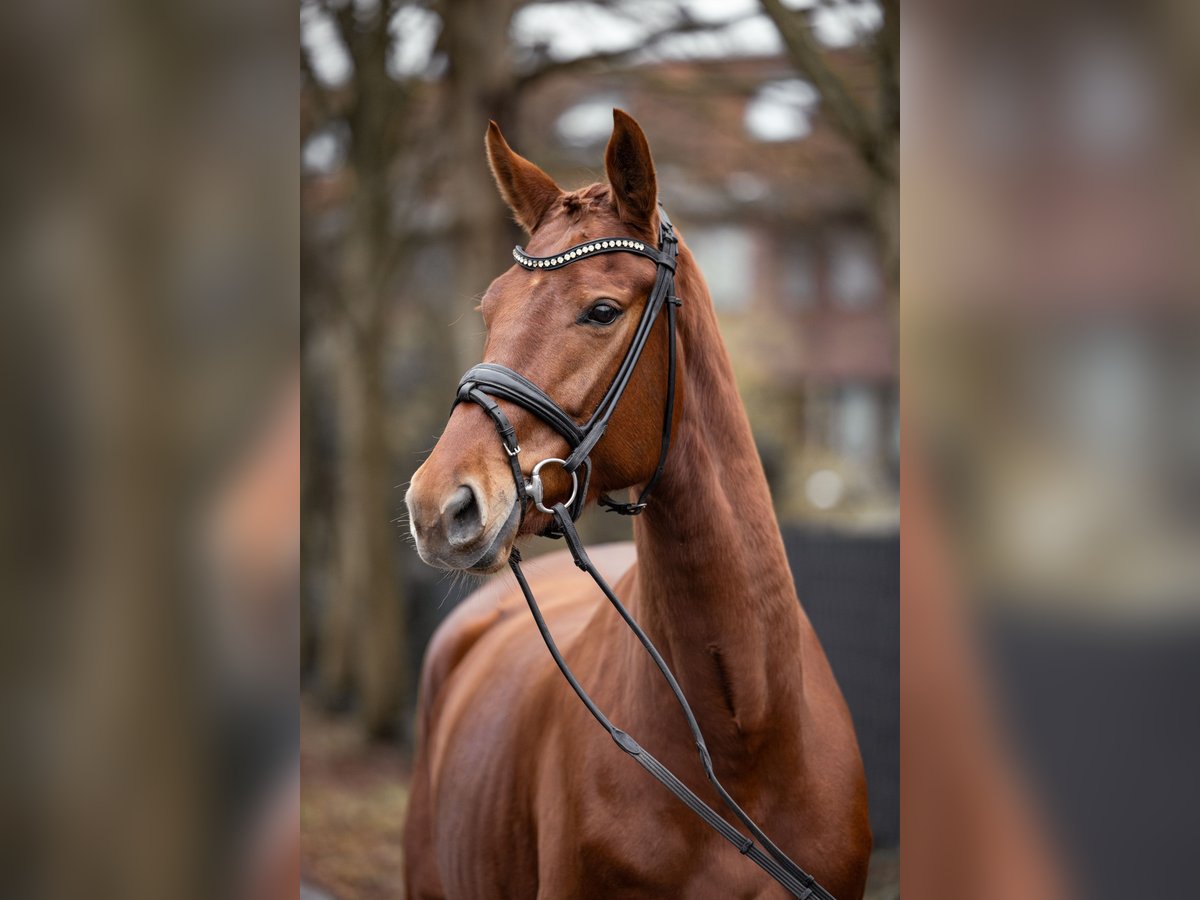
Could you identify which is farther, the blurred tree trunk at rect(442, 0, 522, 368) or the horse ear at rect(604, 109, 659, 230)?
the blurred tree trunk at rect(442, 0, 522, 368)

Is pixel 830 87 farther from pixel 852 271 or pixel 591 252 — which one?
pixel 852 271

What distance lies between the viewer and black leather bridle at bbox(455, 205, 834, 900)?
1.59m

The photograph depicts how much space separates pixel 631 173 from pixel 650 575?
0.73 m

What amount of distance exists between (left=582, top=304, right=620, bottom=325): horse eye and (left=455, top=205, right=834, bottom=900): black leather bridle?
6cm

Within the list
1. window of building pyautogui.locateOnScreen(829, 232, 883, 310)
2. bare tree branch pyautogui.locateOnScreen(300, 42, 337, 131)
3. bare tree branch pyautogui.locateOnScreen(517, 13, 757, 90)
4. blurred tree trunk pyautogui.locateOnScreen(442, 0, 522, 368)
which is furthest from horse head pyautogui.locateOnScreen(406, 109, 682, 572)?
window of building pyautogui.locateOnScreen(829, 232, 883, 310)

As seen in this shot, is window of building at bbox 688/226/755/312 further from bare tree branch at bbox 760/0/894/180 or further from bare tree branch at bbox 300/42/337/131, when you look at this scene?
bare tree branch at bbox 760/0/894/180

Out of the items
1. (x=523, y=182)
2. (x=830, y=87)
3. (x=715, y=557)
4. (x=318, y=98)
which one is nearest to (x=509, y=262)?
(x=318, y=98)

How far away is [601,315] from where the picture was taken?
5.55 ft

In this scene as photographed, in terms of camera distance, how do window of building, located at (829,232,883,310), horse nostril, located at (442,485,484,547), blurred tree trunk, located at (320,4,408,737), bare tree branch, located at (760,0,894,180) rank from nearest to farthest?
horse nostril, located at (442,485,484,547)
bare tree branch, located at (760,0,894,180)
blurred tree trunk, located at (320,4,408,737)
window of building, located at (829,232,883,310)

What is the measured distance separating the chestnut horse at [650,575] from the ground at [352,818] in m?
3.67
